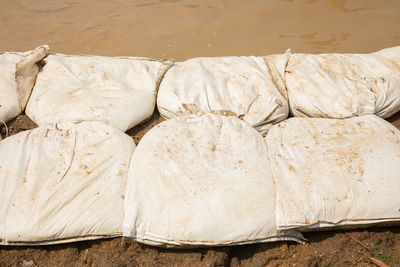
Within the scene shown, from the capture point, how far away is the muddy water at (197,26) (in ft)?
12.0

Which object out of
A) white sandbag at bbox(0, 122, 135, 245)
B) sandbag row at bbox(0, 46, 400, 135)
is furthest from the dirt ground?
sandbag row at bbox(0, 46, 400, 135)

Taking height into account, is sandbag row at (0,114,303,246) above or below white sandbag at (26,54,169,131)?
below

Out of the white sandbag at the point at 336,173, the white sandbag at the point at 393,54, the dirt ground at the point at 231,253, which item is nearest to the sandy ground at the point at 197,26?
the white sandbag at the point at 393,54

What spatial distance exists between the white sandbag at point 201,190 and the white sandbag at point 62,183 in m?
0.11

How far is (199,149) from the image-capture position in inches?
68.4

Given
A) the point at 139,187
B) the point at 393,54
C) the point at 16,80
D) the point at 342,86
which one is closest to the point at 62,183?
the point at 139,187

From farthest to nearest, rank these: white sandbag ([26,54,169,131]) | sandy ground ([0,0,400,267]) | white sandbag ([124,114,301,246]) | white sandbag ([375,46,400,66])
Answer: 1. sandy ground ([0,0,400,267])
2. white sandbag ([375,46,400,66])
3. white sandbag ([26,54,169,131])
4. white sandbag ([124,114,301,246])

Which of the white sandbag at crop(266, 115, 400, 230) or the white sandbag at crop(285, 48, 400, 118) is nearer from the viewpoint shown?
the white sandbag at crop(266, 115, 400, 230)

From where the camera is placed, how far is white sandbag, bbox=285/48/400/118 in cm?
197

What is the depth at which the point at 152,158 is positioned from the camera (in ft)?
5.39

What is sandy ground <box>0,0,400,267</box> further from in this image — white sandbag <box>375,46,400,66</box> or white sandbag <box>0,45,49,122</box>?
white sandbag <box>0,45,49,122</box>

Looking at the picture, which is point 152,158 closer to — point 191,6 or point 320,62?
point 320,62

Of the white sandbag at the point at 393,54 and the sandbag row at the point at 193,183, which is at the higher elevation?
the white sandbag at the point at 393,54

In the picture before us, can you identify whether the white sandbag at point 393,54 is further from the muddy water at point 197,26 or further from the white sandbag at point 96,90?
the white sandbag at point 96,90
